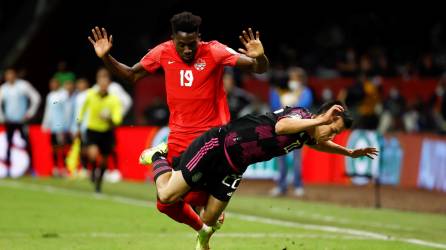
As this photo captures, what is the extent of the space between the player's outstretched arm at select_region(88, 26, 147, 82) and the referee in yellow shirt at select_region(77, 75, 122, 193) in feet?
32.7

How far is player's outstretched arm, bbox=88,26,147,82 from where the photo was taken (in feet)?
38.2

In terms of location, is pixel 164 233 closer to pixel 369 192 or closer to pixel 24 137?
pixel 369 192

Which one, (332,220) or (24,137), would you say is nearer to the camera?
(332,220)

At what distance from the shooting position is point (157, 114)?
1130 inches

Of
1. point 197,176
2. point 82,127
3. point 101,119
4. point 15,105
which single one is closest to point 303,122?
point 197,176

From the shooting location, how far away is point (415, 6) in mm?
34219

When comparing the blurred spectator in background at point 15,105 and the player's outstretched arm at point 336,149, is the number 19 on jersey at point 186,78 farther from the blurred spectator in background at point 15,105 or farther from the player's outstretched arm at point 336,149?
the blurred spectator in background at point 15,105

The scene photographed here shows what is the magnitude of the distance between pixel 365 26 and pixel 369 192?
35.0 ft

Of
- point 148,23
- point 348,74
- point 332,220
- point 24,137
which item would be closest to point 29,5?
point 148,23

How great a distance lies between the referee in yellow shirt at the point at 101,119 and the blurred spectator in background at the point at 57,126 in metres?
4.20

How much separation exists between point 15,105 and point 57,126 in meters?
1.21

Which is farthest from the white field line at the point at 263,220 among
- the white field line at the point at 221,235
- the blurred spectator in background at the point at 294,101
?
the blurred spectator in background at the point at 294,101

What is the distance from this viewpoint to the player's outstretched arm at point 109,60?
11641mm

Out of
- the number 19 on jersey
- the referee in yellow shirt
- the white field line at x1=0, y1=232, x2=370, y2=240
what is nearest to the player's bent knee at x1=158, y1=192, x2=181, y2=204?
the number 19 on jersey
